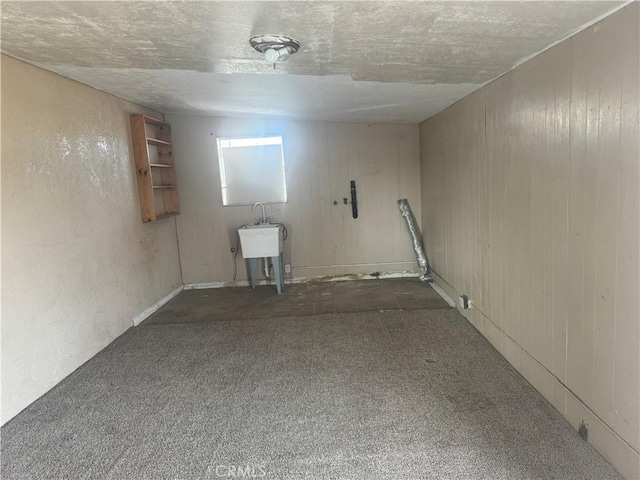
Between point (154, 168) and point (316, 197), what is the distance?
1.99m

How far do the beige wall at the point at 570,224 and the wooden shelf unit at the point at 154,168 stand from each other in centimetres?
310

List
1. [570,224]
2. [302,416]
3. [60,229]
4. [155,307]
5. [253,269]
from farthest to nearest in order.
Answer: [253,269] → [155,307] → [60,229] → [302,416] → [570,224]

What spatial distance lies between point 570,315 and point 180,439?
6.88ft

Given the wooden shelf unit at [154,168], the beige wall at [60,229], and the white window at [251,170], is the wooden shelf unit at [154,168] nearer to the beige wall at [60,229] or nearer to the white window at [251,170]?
the beige wall at [60,229]

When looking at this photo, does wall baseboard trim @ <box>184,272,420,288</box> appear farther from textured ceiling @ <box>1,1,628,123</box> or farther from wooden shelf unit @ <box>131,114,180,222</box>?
textured ceiling @ <box>1,1,628,123</box>

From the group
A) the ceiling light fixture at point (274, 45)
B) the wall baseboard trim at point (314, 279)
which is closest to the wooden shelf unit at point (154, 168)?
the wall baseboard trim at point (314, 279)

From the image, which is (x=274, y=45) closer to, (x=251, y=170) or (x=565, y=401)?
(x=565, y=401)

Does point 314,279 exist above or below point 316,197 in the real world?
below

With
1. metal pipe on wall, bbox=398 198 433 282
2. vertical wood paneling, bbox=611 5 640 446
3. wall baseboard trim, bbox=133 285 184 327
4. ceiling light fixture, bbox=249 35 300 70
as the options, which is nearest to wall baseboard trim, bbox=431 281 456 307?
metal pipe on wall, bbox=398 198 433 282

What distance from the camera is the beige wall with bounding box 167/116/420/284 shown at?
188 inches

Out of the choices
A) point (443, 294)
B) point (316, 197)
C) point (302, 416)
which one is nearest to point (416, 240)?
point (443, 294)

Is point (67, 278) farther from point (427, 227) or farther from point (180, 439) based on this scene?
point (427, 227)

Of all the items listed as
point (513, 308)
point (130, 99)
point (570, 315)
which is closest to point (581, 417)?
point (570, 315)

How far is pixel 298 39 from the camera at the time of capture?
1.92 metres
